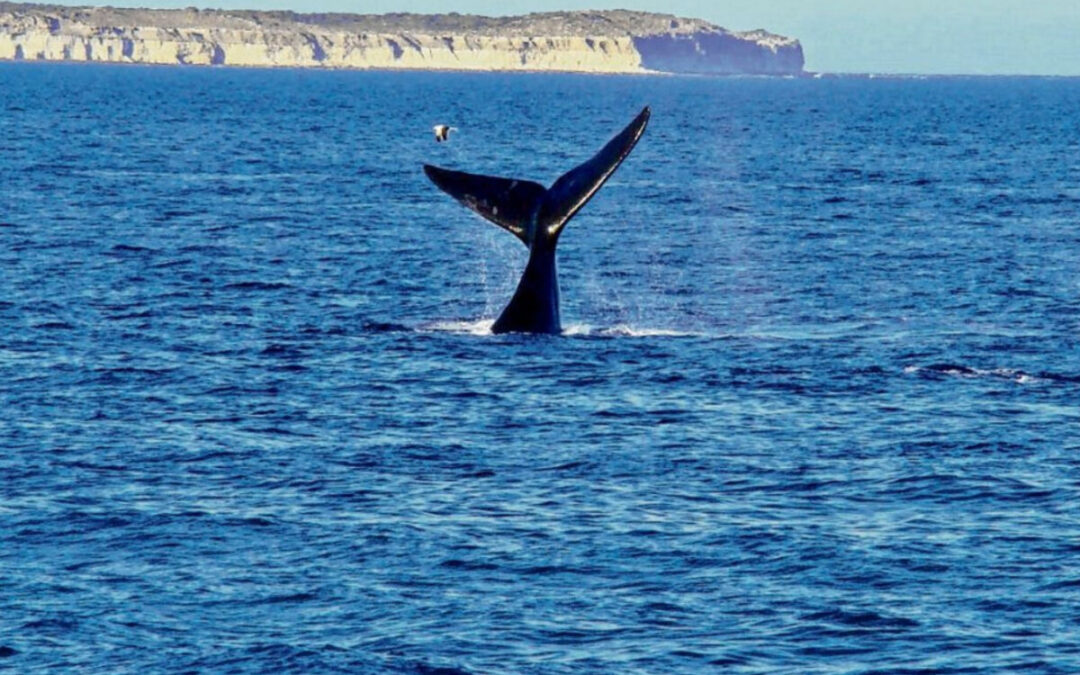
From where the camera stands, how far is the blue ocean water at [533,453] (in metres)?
18.0

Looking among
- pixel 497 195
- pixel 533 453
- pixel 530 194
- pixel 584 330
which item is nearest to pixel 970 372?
pixel 584 330

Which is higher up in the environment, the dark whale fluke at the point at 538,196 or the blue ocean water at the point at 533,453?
the dark whale fluke at the point at 538,196

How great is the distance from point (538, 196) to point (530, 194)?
134 mm

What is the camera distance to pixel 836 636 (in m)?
17.8

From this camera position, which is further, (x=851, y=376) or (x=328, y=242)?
(x=328, y=242)

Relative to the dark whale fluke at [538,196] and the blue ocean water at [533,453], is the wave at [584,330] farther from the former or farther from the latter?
the dark whale fluke at [538,196]

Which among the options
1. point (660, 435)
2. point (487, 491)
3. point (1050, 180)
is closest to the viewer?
point (487, 491)

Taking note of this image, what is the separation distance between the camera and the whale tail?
30.0 metres

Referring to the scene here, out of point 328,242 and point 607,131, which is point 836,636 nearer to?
point 328,242

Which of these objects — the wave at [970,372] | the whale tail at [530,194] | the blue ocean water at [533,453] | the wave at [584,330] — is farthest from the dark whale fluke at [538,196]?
the wave at [970,372]

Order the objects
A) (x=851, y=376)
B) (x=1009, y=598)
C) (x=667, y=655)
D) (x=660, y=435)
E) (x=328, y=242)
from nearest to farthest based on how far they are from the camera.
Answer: (x=667, y=655), (x=1009, y=598), (x=660, y=435), (x=851, y=376), (x=328, y=242)

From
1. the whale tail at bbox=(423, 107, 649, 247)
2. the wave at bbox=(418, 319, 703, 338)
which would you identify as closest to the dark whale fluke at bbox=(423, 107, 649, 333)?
the whale tail at bbox=(423, 107, 649, 247)

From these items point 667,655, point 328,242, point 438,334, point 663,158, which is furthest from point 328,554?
point 663,158

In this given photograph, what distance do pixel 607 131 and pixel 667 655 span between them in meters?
111
